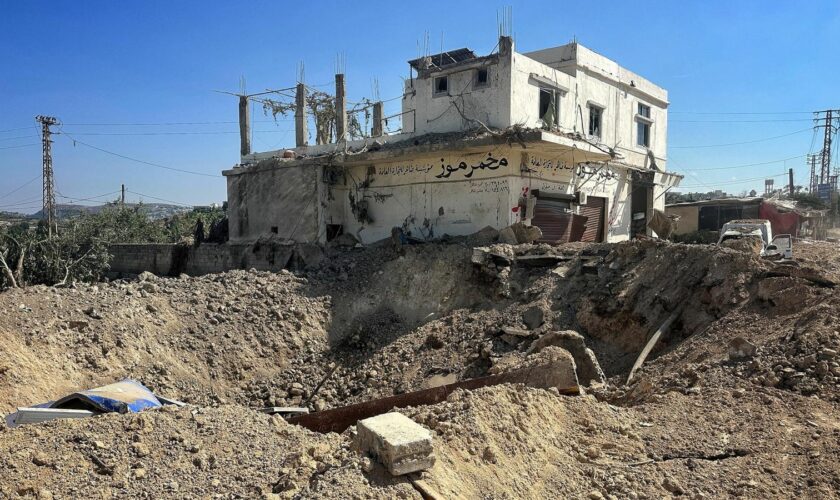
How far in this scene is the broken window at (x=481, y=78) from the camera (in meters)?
13.8

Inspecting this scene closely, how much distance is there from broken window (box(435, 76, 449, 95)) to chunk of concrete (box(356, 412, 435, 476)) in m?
12.1

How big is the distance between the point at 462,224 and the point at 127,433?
10646 mm

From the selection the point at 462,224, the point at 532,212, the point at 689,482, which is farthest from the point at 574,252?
the point at 689,482

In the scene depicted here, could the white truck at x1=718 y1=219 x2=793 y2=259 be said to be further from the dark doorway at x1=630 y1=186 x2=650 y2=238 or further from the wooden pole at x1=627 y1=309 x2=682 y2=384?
the wooden pole at x1=627 y1=309 x2=682 y2=384

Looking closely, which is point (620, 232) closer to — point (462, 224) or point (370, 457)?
point (462, 224)

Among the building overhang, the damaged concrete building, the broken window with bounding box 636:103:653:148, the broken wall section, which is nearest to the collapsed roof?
the damaged concrete building

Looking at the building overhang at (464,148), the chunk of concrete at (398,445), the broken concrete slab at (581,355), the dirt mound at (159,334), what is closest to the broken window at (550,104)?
the building overhang at (464,148)

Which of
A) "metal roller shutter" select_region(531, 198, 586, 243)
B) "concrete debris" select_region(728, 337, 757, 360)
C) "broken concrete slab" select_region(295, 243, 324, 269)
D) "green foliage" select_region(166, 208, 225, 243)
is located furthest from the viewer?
"green foliage" select_region(166, 208, 225, 243)

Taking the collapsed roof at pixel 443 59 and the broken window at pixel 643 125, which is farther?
the broken window at pixel 643 125

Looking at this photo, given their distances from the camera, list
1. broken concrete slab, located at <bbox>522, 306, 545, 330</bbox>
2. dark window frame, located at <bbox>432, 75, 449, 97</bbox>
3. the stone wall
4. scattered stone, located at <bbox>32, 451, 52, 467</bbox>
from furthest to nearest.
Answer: the stone wall < dark window frame, located at <bbox>432, 75, 449, 97</bbox> < broken concrete slab, located at <bbox>522, 306, 545, 330</bbox> < scattered stone, located at <bbox>32, 451, 52, 467</bbox>

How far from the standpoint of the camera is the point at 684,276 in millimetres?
8773

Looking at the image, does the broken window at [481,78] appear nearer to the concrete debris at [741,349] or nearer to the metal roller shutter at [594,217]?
the metal roller shutter at [594,217]

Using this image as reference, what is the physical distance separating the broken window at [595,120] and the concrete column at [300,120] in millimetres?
8483

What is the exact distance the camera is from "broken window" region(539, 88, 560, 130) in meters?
14.0
